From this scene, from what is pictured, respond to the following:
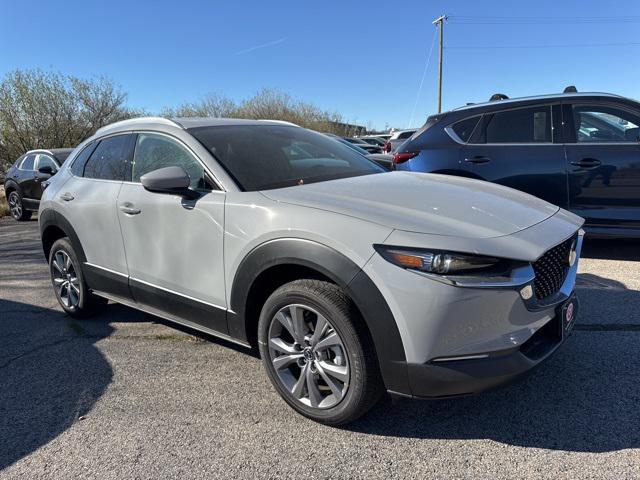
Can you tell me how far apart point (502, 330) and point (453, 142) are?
4026 millimetres

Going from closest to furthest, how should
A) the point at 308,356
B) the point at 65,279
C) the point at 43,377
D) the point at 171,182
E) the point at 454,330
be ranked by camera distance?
1. the point at 454,330
2. the point at 308,356
3. the point at 171,182
4. the point at 43,377
5. the point at 65,279

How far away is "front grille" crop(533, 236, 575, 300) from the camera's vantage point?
243cm

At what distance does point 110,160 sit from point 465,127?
389 centimetres

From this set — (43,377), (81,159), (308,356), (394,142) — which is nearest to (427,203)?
(308,356)

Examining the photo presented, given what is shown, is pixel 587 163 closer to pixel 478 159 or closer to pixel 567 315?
pixel 478 159

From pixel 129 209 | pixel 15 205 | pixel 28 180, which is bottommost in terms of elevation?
pixel 15 205

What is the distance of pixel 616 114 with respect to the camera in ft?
17.2

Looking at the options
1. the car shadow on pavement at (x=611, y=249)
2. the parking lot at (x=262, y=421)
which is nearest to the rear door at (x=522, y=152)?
the car shadow on pavement at (x=611, y=249)

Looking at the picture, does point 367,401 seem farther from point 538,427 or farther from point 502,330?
point 538,427

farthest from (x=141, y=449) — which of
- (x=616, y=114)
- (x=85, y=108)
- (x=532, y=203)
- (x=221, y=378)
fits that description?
(x=85, y=108)

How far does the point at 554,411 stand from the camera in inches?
107

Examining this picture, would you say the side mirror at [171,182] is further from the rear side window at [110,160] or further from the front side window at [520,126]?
the front side window at [520,126]

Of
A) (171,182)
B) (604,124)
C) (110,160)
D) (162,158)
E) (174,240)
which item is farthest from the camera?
(604,124)

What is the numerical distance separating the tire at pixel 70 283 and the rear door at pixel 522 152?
162 inches
